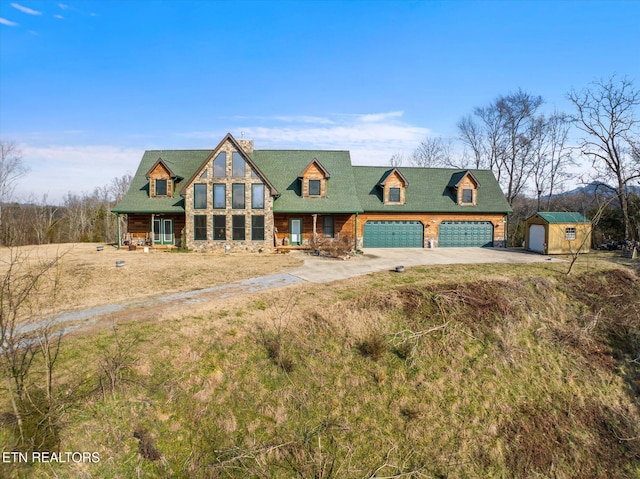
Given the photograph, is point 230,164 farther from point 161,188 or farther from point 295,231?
point 295,231

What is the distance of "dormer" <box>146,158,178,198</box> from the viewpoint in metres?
25.6

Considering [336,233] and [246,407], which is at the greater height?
[336,233]

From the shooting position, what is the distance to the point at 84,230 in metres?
48.1

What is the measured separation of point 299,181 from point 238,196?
5023 millimetres

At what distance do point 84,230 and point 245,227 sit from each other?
36061mm

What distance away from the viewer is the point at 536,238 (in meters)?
24.7

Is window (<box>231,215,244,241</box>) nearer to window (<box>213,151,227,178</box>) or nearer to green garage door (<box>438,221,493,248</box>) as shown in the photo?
window (<box>213,151,227,178</box>)

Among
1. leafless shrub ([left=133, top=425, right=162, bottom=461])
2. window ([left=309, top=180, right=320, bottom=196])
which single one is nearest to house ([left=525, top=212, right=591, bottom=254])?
window ([left=309, top=180, right=320, bottom=196])

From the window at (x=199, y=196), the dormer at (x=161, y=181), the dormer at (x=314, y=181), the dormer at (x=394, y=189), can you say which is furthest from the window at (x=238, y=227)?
the dormer at (x=394, y=189)

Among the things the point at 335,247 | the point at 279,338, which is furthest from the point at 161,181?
the point at 279,338

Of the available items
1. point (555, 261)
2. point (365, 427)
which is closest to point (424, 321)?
Result: point (365, 427)

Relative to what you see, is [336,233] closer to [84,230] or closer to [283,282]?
[283,282]

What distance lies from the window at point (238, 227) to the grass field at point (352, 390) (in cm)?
1165

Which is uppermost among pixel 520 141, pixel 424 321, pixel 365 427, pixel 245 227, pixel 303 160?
pixel 520 141
